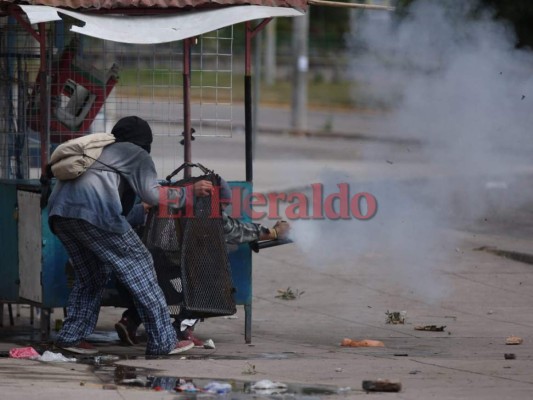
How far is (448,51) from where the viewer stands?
10.3 metres

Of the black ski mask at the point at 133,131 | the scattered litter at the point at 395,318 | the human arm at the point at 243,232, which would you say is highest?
the black ski mask at the point at 133,131

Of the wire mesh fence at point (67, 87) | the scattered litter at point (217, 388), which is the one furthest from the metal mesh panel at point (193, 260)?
the scattered litter at point (217, 388)

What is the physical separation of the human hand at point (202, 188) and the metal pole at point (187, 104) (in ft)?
1.66

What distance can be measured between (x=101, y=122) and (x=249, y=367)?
3173 mm

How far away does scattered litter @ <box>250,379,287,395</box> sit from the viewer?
623 cm

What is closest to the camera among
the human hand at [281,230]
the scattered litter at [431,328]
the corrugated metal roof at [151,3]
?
the corrugated metal roof at [151,3]

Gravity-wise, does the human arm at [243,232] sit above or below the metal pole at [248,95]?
below

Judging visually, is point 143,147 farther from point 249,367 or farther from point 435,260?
point 435,260

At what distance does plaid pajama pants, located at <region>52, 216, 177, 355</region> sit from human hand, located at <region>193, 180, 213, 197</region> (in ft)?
1.68

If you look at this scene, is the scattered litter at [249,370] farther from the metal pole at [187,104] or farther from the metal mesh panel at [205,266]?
the metal pole at [187,104]

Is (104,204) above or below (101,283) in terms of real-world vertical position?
Answer: above

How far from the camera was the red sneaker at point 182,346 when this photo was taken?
293 inches

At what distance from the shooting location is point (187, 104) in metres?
8.09

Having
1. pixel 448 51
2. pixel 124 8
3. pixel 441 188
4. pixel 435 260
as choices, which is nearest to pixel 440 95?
pixel 448 51
